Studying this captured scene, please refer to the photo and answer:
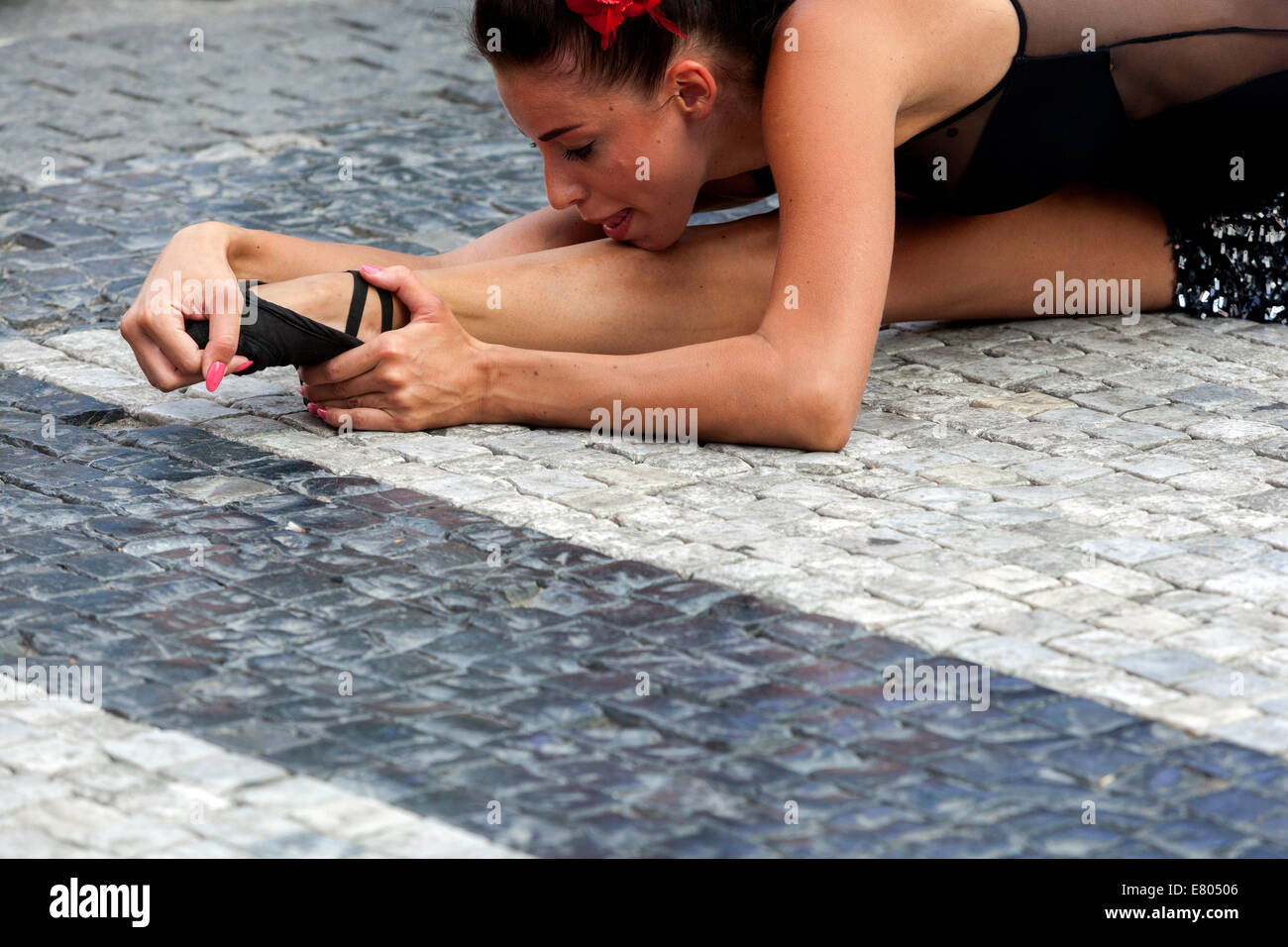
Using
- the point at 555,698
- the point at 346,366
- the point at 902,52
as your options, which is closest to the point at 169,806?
the point at 555,698

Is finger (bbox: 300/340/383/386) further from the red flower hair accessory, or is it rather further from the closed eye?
the red flower hair accessory

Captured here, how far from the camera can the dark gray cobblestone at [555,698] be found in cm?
242

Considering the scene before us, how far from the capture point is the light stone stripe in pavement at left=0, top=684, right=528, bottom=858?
2.35 m

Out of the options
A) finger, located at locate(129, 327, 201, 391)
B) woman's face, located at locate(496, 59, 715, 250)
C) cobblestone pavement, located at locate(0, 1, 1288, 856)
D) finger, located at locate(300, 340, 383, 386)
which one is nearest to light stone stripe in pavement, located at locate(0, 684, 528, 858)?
cobblestone pavement, located at locate(0, 1, 1288, 856)

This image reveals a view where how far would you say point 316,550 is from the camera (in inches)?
130

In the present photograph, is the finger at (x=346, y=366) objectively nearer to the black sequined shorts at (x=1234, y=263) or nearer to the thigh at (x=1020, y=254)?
the thigh at (x=1020, y=254)

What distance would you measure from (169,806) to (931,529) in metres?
1.59

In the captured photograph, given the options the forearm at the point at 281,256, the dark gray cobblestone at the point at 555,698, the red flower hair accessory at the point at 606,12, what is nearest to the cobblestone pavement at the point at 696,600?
the dark gray cobblestone at the point at 555,698

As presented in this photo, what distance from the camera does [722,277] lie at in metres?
4.16

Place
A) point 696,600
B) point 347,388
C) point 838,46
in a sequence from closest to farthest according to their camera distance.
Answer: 1. point 696,600
2. point 838,46
3. point 347,388

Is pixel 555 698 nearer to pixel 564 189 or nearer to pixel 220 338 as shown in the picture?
pixel 220 338

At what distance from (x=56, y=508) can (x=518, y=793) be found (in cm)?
148

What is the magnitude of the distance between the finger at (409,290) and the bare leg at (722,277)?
0.05m
